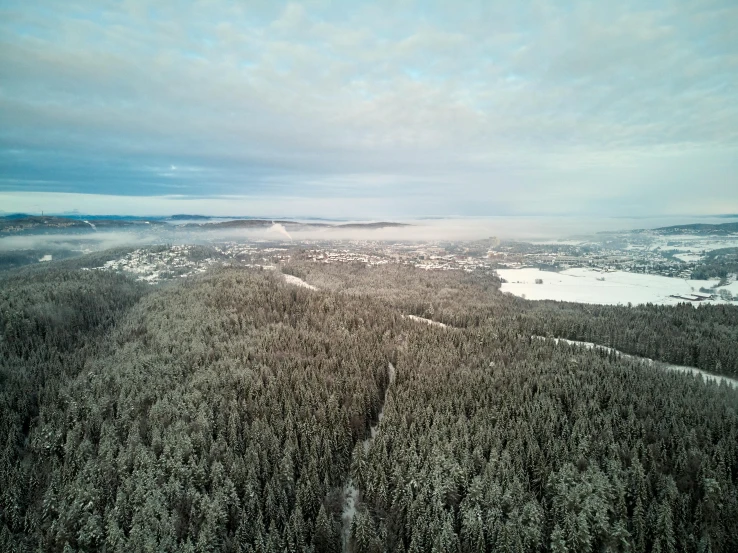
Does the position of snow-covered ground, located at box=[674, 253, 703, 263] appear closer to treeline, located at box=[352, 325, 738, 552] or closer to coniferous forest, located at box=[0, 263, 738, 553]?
coniferous forest, located at box=[0, 263, 738, 553]

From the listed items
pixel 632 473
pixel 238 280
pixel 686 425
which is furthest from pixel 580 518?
pixel 238 280

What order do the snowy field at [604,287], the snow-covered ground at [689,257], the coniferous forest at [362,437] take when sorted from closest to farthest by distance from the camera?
the coniferous forest at [362,437] < the snowy field at [604,287] < the snow-covered ground at [689,257]

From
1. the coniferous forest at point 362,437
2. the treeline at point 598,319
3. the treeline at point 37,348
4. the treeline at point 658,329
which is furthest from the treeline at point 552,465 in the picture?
the treeline at point 37,348

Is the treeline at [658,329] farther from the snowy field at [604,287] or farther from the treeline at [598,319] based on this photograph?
the snowy field at [604,287]

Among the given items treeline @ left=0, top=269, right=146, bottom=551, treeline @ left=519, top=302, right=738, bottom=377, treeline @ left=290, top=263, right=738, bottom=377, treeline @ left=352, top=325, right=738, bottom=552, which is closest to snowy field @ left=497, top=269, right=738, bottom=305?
treeline @ left=290, top=263, right=738, bottom=377

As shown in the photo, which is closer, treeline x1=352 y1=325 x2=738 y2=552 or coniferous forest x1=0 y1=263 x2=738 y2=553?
treeline x1=352 y1=325 x2=738 y2=552

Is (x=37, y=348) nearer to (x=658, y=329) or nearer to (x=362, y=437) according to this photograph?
(x=362, y=437)

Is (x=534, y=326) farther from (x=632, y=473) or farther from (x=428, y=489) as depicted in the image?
(x=428, y=489)
